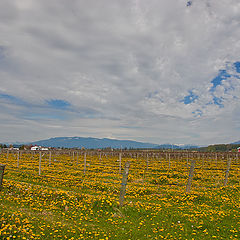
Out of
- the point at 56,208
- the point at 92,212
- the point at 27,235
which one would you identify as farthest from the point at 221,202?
the point at 27,235

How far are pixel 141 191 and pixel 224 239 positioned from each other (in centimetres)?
977

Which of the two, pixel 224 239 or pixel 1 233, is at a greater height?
pixel 1 233

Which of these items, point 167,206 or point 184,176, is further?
point 184,176

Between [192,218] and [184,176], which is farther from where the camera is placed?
[184,176]

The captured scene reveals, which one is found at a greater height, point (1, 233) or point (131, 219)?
point (1, 233)

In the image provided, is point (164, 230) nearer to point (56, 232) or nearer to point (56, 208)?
point (56, 232)

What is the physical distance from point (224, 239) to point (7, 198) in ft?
41.1

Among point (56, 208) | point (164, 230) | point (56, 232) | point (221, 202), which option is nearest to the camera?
point (56, 232)

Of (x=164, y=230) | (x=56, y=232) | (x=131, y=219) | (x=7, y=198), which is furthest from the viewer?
(x=7, y=198)

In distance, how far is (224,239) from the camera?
861 centimetres

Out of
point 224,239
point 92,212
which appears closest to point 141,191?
point 92,212

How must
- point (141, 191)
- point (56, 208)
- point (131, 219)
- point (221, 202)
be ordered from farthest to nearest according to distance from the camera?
1. point (141, 191)
2. point (221, 202)
3. point (56, 208)
4. point (131, 219)

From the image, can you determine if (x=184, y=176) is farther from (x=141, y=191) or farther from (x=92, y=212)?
(x=92, y=212)

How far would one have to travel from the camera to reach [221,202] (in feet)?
49.9
